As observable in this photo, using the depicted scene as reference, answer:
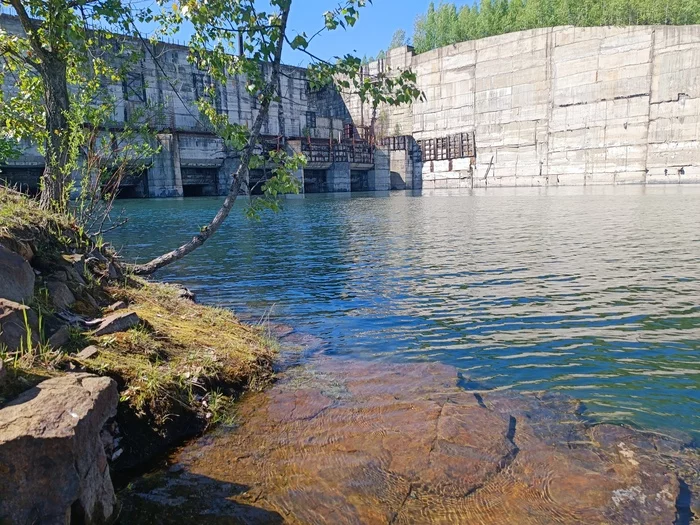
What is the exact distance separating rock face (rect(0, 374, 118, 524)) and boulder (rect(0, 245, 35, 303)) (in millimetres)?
1665

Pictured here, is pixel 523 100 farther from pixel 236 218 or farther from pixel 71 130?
pixel 71 130

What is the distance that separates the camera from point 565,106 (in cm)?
6681

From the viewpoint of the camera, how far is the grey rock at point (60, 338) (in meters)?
4.60

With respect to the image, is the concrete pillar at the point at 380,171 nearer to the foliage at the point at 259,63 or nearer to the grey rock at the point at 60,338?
the foliage at the point at 259,63

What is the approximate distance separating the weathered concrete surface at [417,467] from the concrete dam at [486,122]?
1847 inches

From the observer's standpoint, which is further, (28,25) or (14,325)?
(28,25)

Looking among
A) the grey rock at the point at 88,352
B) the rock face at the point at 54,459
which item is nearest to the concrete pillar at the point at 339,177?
the grey rock at the point at 88,352

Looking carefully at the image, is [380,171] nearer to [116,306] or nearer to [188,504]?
[116,306]

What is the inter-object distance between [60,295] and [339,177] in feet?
222

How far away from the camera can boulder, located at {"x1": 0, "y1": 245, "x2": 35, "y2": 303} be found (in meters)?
4.58

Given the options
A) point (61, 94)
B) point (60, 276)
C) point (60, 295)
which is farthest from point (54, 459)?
point (61, 94)

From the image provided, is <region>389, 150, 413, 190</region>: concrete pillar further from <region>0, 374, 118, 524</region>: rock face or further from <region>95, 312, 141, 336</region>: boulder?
<region>0, 374, 118, 524</region>: rock face

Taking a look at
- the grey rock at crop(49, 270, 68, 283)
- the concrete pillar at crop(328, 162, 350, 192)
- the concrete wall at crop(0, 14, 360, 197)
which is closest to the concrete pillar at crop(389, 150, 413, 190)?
the concrete wall at crop(0, 14, 360, 197)

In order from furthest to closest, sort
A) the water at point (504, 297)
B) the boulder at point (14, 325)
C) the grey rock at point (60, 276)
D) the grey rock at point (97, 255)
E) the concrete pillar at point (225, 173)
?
the concrete pillar at point (225, 173) < the grey rock at point (97, 255) < the water at point (504, 297) < the grey rock at point (60, 276) < the boulder at point (14, 325)
